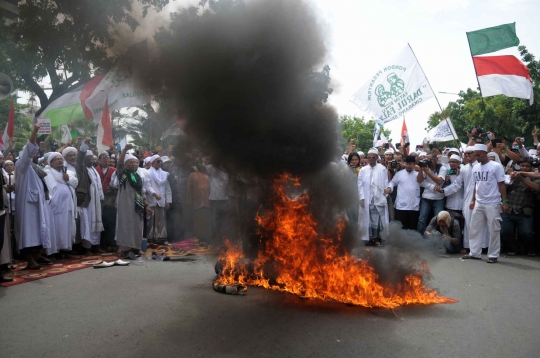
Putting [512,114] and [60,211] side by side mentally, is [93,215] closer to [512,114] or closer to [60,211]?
[60,211]

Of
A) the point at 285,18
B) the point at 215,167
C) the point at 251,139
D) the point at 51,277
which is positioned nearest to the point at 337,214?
the point at 251,139

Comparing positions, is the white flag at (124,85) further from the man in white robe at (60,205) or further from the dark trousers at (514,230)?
the dark trousers at (514,230)

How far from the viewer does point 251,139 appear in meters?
6.68

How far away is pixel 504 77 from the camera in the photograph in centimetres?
1149

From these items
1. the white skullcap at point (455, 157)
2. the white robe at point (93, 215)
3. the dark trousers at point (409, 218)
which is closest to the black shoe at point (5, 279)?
the white robe at point (93, 215)

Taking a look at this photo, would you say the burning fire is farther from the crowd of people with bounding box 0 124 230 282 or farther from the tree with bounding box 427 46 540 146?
the tree with bounding box 427 46 540 146

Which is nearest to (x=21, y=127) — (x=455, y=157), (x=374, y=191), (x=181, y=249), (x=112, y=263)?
(x=181, y=249)

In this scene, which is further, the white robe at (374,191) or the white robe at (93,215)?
the white robe at (374,191)

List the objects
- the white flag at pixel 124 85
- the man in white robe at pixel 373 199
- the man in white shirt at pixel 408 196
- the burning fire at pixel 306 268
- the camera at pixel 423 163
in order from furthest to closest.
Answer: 1. the man in white robe at pixel 373 199
2. the man in white shirt at pixel 408 196
3. the camera at pixel 423 163
4. the white flag at pixel 124 85
5. the burning fire at pixel 306 268

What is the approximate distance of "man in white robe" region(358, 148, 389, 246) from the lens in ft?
36.5

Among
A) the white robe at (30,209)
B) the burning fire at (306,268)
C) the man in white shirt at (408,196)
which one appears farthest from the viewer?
the man in white shirt at (408,196)

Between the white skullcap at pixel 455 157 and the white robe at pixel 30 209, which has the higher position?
the white skullcap at pixel 455 157

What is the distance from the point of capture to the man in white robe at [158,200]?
11234 millimetres

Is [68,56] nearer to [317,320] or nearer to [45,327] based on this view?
[45,327]
